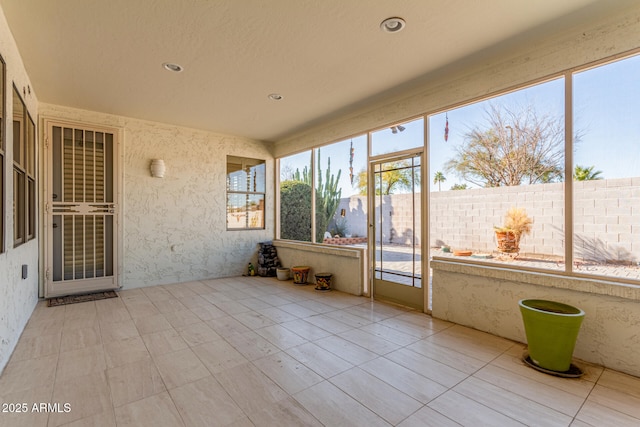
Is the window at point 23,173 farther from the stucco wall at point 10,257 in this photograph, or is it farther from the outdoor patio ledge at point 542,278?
the outdoor patio ledge at point 542,278

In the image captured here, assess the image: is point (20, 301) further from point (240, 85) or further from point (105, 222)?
point (240, 85)

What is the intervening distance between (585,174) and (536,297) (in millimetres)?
1168

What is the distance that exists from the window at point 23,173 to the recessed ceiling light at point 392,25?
334cm

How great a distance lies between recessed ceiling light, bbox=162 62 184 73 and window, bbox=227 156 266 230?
2.71m

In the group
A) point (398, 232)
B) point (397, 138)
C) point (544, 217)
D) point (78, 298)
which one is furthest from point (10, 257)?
point (544, 217)

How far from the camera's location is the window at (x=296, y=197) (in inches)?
226

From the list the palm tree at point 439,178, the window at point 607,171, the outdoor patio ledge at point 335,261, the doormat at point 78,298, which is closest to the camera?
the window at point 607,171

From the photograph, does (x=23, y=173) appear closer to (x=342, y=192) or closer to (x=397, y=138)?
(x=342, y=192)

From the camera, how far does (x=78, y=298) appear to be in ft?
13.8

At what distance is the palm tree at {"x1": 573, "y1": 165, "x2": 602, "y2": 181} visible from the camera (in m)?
2.55

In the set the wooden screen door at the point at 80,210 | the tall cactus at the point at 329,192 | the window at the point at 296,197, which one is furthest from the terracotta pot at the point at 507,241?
the wooden screen door at the point at 80,210

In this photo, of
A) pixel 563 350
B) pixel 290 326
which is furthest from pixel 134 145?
pixel 563 350

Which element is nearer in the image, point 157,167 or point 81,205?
point 81,205

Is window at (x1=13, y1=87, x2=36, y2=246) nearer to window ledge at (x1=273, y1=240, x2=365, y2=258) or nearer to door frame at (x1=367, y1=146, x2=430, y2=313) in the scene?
window ledge at (x1=273, y1=240, x2=365, y2=258)
